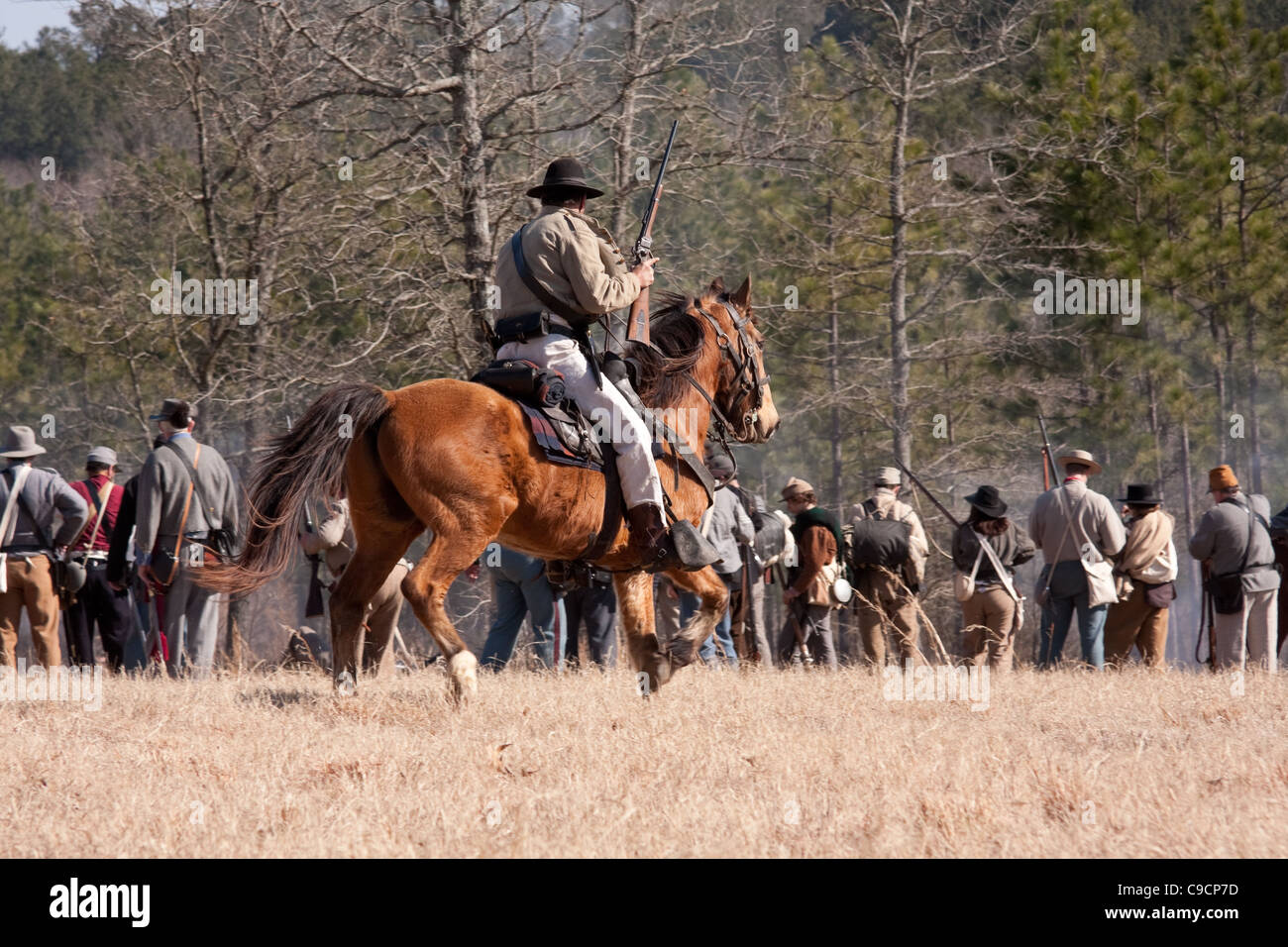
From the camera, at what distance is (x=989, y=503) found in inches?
464

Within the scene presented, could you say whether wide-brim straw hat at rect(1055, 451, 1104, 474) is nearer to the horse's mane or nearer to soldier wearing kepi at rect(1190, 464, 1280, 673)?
soldier wearing kepi at rect(1190, 464, 1280, 673)

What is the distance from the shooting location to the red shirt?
11906 mm

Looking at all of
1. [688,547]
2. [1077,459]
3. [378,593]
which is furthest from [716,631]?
[688,547]

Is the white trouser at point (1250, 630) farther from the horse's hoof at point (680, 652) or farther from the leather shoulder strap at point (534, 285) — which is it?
the leather shoulder strap at point (534, 285)

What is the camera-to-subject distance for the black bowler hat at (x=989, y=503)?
1172 cm

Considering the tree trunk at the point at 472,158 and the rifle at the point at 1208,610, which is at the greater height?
the tree trunk at the point at 472,158

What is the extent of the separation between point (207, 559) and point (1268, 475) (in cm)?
2558

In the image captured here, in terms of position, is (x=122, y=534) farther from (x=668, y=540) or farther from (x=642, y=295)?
(x=668, y=540)

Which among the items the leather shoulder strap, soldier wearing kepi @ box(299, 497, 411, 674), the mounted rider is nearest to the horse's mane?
the mounted rider

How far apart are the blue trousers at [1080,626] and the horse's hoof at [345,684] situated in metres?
6.01

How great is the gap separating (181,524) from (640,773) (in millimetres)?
5273

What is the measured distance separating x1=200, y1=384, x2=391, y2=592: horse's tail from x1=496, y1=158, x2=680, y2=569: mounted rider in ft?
2.96

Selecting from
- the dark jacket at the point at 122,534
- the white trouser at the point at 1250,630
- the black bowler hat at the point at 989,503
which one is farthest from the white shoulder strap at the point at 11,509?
the white trouser at the point at 1250,630
